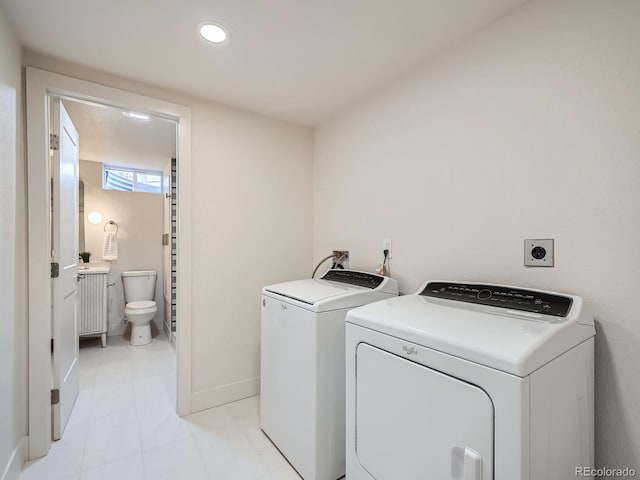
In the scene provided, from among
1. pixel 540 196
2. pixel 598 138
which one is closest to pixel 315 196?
pixel 540 196

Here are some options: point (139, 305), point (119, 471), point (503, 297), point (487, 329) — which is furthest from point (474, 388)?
point (139, 305)

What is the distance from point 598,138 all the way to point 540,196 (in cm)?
26

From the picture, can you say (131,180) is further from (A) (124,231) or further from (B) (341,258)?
(B) (341,258)

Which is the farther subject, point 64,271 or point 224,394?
point 224,394

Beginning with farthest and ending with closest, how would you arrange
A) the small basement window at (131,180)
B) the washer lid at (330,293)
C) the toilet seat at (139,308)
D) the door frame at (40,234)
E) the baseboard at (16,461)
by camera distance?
the small basement window at (131,180), the toilet seat at (139,308), the door frame at (40,234), the washer lid at (330,293), the baseboard at (16,461)

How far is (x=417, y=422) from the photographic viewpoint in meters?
0.97

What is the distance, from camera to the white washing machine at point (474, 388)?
764 millimetres

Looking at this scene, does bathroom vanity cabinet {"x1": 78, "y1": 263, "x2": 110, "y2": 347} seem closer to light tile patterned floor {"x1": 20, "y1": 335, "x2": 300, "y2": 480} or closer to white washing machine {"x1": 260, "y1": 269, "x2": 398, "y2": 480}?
light tile patterned floor {"x1": 20, "y1": 335, "x2": 300, "y2": 480}

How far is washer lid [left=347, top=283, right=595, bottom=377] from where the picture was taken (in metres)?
0.78

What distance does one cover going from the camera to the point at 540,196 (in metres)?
1.23

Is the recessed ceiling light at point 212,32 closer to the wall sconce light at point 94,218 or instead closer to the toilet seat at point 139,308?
the toilet seat at point 139,308

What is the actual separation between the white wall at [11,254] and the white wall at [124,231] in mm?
2380

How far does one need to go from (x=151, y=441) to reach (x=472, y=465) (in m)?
1.78

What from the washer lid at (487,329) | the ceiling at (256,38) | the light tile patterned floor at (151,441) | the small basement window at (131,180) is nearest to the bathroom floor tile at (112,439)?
the light tile patterned floor at (151,441)
